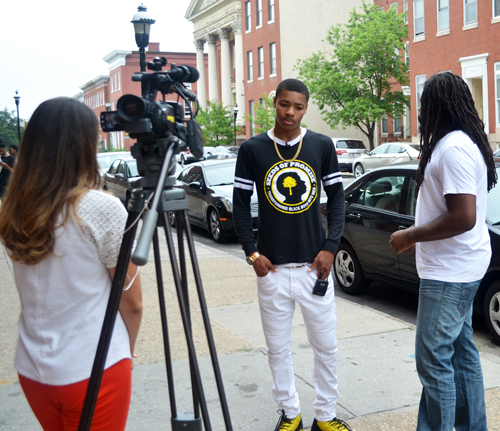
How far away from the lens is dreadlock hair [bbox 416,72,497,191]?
2.87 meters

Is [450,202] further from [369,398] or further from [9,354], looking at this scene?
[9,354]

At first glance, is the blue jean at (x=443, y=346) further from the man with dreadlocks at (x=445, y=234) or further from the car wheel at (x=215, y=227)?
the car wheel at (x=215, y=227)

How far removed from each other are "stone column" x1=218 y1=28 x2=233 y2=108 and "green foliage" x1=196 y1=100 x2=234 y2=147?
23.7 ft

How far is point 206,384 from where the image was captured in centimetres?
436

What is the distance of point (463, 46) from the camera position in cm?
2802

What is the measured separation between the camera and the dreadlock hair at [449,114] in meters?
2.87

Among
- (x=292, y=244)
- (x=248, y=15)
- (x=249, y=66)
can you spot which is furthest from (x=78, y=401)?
(x=248, y=15)

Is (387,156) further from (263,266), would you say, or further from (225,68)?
(225,68)

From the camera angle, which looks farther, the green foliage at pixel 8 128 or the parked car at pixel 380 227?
the green foliage at pixel 8 128

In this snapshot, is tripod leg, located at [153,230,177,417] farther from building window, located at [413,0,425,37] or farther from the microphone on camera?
building window, located at [413,0,425,37]

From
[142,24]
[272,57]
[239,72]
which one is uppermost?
[272,57]

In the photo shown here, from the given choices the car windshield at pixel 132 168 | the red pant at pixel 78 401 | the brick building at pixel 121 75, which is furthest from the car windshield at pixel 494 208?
the brick building at pixel 121 75

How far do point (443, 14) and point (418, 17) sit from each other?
1.85 m

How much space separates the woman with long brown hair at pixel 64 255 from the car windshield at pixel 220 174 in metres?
10.6
